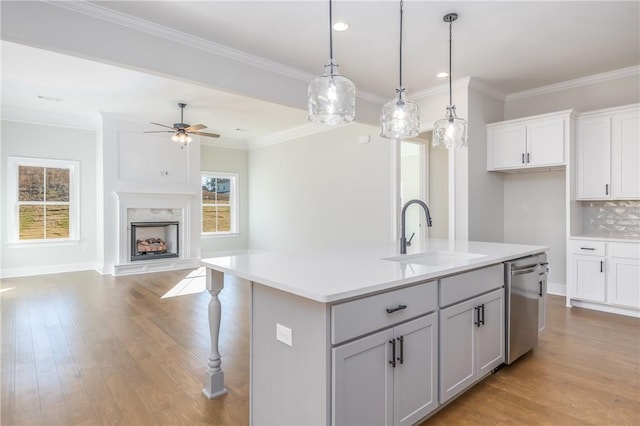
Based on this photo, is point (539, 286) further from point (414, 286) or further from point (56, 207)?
point (56, 207)

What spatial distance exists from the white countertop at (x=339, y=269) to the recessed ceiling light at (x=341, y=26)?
195cm

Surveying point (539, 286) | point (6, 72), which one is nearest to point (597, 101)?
point (539, 286)

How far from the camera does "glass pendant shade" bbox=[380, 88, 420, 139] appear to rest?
2.44 meters

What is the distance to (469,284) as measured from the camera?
2205 millimetres

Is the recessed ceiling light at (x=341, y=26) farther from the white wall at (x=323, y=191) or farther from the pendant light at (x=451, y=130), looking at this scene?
the white wall at (x=323, y=191)

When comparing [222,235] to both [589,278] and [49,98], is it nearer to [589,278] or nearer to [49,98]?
[49,98]

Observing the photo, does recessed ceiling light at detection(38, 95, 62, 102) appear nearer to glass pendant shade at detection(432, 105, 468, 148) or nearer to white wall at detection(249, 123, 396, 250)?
white wall at detection(249, 123, 396, 250)

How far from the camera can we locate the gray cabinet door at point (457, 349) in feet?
6.59

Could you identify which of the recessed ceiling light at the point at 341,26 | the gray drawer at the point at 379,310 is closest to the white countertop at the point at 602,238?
the gray drawer at the point at 379,310

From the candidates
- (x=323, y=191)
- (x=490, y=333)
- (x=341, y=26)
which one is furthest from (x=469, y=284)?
(x=323, y=191)

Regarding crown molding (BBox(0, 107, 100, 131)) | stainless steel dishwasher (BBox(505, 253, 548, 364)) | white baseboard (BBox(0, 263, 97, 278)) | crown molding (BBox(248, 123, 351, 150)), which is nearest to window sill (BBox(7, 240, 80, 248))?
white baseboard (BBox(0, 263, 97, 278))

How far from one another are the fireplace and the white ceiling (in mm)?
2420

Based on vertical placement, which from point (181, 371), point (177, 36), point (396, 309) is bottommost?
point (181, 371)

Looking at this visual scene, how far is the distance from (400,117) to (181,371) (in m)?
2.40
